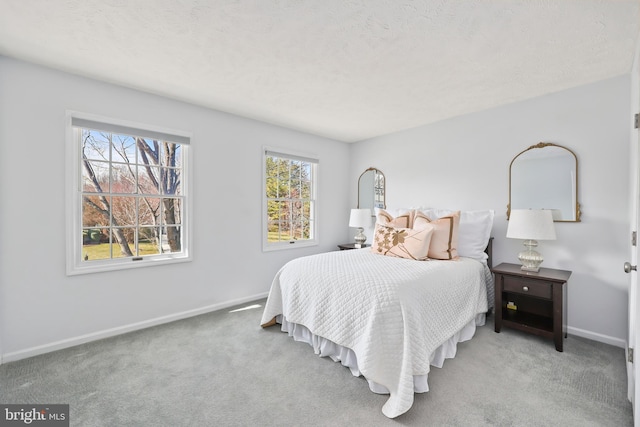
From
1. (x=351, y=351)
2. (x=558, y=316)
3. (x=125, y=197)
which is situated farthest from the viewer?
(x=125, y=197)

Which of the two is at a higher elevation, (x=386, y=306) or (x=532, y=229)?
(x=532, y=229)

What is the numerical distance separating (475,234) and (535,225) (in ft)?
1.94

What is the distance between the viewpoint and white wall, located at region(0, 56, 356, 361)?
7.52 feet

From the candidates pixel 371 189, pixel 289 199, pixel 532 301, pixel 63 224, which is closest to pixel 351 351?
pixel 532 301

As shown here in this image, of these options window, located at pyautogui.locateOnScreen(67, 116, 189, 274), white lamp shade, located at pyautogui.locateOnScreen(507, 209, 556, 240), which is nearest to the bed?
white lamp shade, located at pyautogui.locateOnScreen(507, 209, 556, 240)

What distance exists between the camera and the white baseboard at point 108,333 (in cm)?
230

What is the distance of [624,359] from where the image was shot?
2.30 m

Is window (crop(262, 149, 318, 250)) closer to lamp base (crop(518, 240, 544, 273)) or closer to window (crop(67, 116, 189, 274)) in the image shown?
window (crop(67, 116, 189, 274))

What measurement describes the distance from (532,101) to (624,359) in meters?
2.41

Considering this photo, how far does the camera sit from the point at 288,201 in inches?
168

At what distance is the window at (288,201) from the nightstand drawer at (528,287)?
260 cm

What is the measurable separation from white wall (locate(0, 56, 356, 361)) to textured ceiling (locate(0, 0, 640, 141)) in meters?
0.21

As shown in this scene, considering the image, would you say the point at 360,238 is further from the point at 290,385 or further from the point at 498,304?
the point at 290,385

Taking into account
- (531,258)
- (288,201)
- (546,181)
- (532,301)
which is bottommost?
(532,301)
